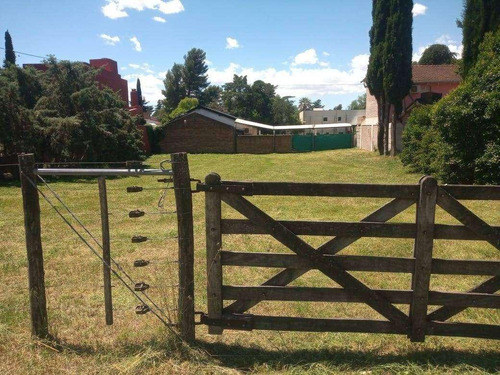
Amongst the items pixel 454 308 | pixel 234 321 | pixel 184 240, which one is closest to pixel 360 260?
pixel 454 308

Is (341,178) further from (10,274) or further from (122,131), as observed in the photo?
(10,274)

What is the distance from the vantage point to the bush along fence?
11.4 feet

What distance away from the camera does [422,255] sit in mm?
3498

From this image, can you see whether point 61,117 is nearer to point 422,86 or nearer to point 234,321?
point 234,321

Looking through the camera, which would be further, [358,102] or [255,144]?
[358,102]

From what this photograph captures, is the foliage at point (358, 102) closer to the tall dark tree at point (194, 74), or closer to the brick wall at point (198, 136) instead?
the tall dark tree at point (194, 74)

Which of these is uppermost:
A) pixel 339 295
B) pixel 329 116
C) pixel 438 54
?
pixel 438 54

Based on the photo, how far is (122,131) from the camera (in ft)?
80.5

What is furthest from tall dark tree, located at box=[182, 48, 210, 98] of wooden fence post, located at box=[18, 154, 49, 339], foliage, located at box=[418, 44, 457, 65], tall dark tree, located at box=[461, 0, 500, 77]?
wooden fence post, located at box=[18, 154, 49, 339]

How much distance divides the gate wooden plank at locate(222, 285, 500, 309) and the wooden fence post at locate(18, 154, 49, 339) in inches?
69.1

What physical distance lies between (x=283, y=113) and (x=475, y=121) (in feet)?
246

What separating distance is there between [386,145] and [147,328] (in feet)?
92.8

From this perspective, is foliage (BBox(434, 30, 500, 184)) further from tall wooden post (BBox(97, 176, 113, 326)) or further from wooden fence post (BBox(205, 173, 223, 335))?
tall wooden post (BBox(97, 176, 113, 326))

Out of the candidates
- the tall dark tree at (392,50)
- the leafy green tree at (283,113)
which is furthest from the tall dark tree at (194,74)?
the tall dark tree at (392,50)
